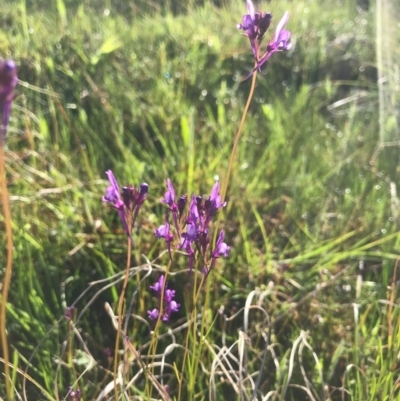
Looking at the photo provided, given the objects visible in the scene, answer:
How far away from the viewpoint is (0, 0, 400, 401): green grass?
1.15 meters

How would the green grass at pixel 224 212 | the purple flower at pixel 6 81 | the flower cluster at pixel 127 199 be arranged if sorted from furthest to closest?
1. the green grass at pixel 224 212
2. the flower cluster at pixel 127 199
3. the purple flower at pixel 6 81

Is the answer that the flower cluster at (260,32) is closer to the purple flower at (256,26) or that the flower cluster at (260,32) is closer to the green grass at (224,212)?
the purple flower at (256,26)

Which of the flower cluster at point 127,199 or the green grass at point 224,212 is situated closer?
the flower cluster at point 127,199

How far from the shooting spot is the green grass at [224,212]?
1151mm

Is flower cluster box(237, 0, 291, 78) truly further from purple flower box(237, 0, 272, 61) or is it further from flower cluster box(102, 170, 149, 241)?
flower cluster box(102, 170, 149, 241)

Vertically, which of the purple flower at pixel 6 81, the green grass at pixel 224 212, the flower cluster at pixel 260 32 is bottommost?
the green grass at pixel 224 212

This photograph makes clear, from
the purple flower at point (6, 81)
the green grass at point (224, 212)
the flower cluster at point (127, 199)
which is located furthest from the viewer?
the green grass at point (224, 212)

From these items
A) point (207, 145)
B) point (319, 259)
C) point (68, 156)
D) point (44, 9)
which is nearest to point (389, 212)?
point (319, 259)

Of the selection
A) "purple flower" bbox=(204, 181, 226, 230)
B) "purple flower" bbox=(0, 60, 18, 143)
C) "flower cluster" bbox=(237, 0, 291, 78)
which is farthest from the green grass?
"purple flower" bbox=(0, 60, 18, 143)

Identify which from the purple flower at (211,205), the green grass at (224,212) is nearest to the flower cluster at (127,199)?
the purple flower at (211,205)

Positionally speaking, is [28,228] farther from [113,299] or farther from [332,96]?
[332,96]

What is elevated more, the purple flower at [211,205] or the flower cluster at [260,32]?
the flower cluster at [260,32]

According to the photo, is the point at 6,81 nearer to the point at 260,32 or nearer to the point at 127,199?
the point at 127,199

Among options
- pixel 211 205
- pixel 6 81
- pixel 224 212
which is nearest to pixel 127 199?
pixel 211 205
